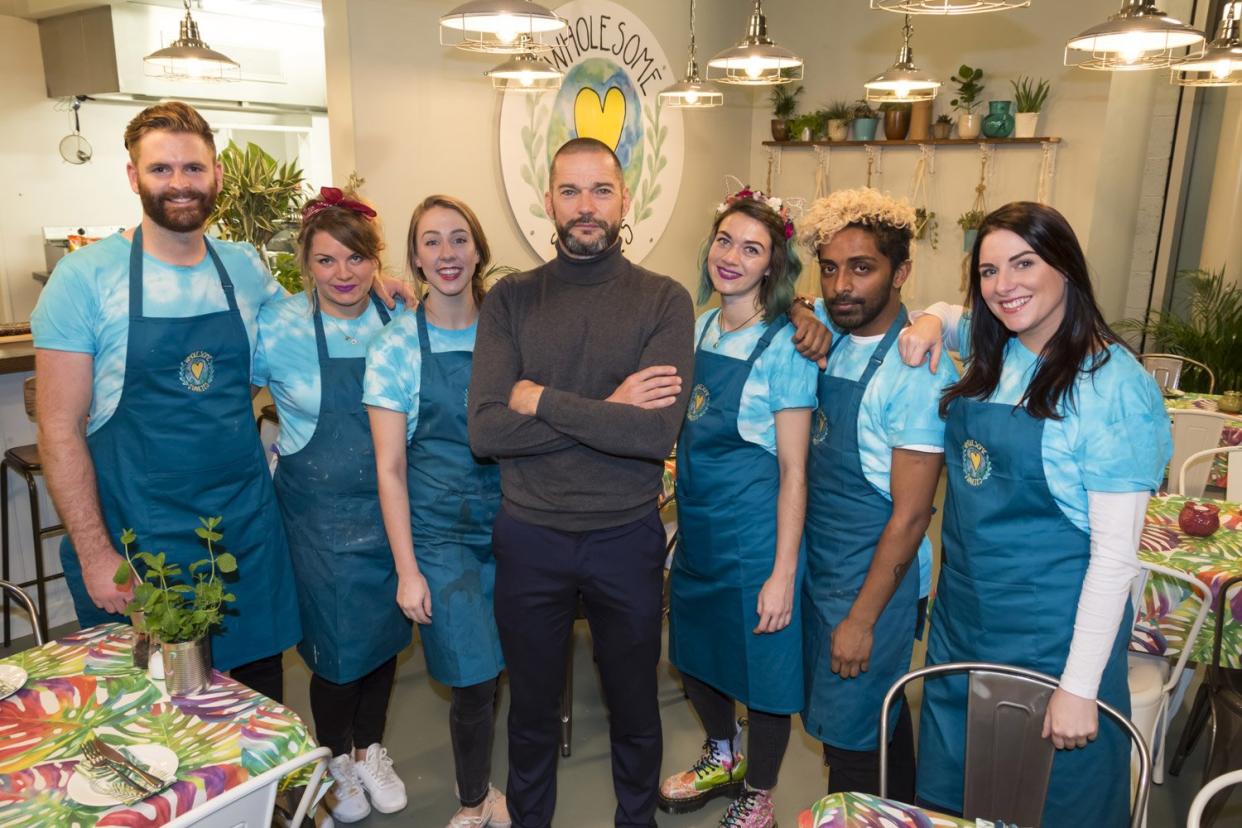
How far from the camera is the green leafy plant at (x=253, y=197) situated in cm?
429

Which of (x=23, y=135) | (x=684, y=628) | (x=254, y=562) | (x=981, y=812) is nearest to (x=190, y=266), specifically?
(x=254, y=562)

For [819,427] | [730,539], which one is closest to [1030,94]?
[819,427]

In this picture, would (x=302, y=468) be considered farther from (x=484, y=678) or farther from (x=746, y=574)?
(x=746, y=574)

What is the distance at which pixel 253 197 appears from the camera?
4328 mm

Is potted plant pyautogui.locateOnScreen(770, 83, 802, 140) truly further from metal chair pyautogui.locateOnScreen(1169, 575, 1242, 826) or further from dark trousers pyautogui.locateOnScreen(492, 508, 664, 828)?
dark trousers pyautogui.locateOnScreen(492, 508, 664, 828)

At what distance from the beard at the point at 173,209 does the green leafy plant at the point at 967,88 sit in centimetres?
513

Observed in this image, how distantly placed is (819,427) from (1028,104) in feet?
15.0

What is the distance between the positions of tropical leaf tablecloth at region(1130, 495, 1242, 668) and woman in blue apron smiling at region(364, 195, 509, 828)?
179cm

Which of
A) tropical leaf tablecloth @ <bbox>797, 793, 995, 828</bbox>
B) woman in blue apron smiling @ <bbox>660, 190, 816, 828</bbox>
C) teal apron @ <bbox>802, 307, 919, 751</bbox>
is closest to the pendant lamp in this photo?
woman in blue apron smiling @ <bbox>660, 190, 816, 828</bbox>

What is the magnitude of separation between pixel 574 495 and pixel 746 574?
0.54m

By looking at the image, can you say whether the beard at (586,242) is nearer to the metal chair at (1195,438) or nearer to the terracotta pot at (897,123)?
the metal chair at (1195,438)

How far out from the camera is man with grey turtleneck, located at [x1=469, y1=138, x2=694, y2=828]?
1915 mm

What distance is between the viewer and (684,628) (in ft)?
7.82

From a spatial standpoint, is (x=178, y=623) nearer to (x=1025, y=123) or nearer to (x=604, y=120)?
(x=604, y=120)
